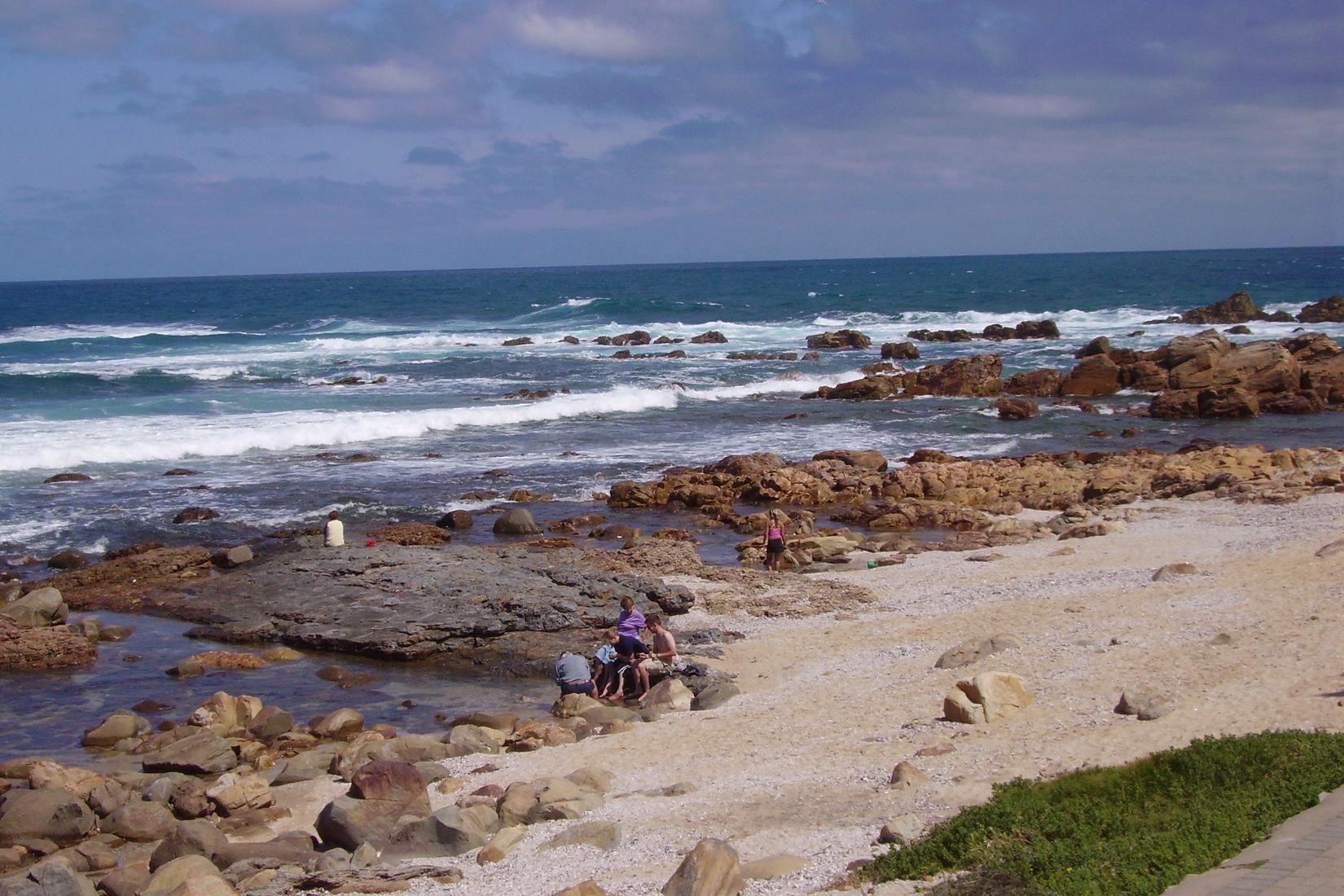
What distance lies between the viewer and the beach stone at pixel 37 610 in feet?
56.4

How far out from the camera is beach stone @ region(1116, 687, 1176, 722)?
35.2 feet

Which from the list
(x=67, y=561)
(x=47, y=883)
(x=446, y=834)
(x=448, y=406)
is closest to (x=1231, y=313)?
(x=448, y=406)

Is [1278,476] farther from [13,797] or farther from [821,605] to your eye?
[13,797]

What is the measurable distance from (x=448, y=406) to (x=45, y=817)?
3036 cm

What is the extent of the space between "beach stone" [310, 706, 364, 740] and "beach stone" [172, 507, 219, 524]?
38.8 ft

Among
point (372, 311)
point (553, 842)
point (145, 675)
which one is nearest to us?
point (553, 842)

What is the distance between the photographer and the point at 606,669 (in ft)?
48.8

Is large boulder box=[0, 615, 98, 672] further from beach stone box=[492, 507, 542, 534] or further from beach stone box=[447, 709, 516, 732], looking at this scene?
beach stone box=[492, 507, 542, 534]

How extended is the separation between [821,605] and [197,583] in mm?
9903

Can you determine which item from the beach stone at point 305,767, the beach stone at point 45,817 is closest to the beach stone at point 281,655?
the beach stone at point 305,767

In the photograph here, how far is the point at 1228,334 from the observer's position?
5834 centimetres

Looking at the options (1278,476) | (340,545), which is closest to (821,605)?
(340,545)

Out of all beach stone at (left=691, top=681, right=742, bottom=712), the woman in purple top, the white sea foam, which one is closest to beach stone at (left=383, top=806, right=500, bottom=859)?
beach stone at (left=691, top=681, right=742, bottom=712)

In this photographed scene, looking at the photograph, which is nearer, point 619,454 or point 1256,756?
point 1256,756
